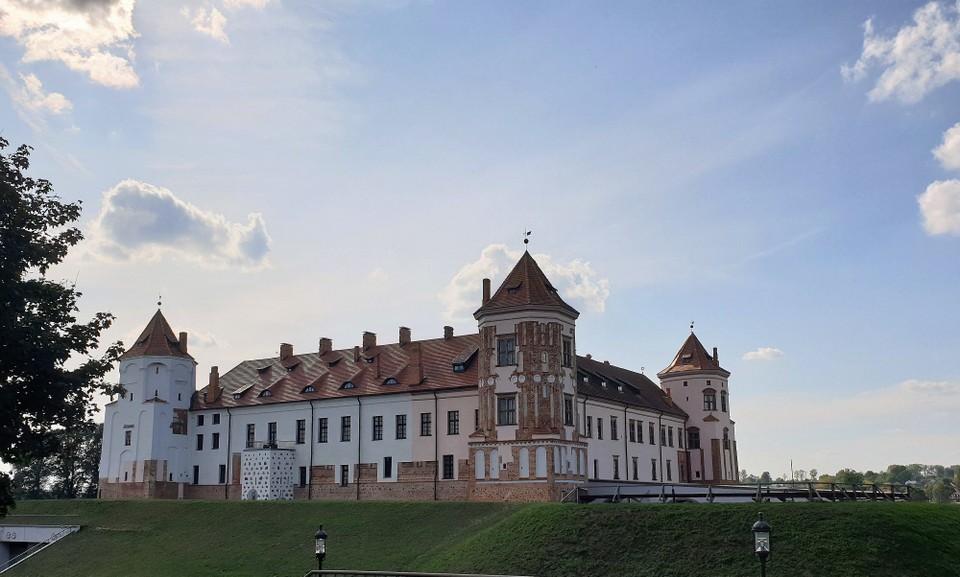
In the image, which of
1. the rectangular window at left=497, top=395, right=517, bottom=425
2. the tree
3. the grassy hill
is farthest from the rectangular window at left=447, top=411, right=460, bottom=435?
the tree

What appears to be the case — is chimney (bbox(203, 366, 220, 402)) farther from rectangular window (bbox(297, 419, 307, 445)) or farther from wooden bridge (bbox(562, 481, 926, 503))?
wooden bridge (bbox(562, 481, 926, 503))

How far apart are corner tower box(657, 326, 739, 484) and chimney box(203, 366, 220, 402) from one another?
3283cm

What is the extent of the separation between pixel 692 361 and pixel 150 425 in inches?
1528

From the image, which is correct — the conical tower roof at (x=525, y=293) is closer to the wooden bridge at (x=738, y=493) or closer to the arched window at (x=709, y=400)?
the wooden bridge at (x=738, y=493)

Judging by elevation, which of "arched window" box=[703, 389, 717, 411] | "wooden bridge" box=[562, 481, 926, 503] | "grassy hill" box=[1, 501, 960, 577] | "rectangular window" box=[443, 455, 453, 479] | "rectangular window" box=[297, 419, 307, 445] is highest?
"arched window" box=[703, 389, 717, 411]

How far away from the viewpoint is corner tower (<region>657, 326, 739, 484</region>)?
6712 centimetres

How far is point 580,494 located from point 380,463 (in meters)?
15.3

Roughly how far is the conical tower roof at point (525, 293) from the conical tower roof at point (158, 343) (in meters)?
25.4

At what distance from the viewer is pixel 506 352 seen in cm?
4725

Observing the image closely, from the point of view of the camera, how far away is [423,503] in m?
44.7

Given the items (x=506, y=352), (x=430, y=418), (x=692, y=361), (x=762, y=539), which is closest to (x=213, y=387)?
(x=430, y=418)

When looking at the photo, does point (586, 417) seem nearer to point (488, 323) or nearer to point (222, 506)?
point (488, 323)

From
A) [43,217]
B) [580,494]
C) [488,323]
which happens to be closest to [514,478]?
[580,494]

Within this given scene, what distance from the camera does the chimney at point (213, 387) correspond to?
63.2 m
